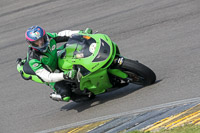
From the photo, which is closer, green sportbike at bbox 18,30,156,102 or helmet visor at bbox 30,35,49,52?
green sportbike at bbox 18,30,156,102

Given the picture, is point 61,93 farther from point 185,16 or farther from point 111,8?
point 111,8

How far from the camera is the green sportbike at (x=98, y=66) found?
7289 mm


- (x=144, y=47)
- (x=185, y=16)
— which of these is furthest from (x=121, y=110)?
(x=185, y=16)

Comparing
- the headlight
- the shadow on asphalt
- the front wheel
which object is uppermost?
the headlight

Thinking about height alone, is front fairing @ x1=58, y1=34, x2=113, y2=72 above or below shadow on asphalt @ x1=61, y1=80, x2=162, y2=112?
above

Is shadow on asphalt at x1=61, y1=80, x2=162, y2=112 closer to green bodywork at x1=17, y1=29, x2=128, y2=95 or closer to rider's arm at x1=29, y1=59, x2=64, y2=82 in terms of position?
green bodywork at x1=17, y1=29, x2=128, y2=95

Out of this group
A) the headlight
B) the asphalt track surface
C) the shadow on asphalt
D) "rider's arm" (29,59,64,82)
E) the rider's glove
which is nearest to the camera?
the rider's glove

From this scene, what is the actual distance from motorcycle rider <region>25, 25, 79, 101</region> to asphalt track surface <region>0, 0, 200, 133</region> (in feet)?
→ 2.32

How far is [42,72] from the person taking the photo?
7.52 metres

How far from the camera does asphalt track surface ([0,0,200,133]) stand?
25.1 ft

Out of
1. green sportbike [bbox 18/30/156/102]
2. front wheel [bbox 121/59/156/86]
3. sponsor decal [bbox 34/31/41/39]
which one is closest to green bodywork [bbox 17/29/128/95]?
green sportbike [bbox 18/30/156/102]

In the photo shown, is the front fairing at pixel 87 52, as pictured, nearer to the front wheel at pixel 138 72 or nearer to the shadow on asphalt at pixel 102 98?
the front wheel at pixel 138 72

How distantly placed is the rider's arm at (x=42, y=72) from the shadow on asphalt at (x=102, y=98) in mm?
1177

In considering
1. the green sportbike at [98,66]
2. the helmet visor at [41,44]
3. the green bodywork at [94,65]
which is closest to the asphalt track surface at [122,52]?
the green sportbike at [98,66]
